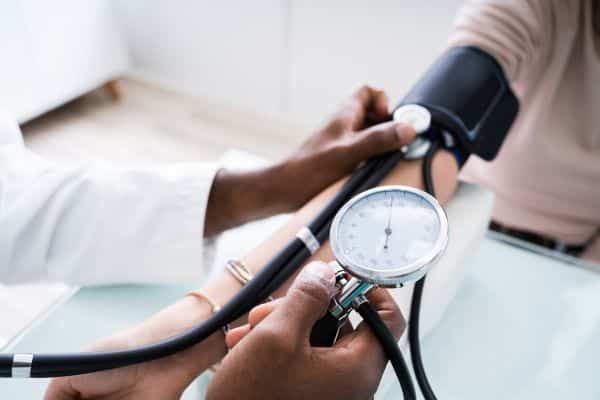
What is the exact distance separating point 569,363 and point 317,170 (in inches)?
16.2

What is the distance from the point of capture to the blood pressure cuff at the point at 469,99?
27.1 inches

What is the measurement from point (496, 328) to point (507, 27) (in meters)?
0.45

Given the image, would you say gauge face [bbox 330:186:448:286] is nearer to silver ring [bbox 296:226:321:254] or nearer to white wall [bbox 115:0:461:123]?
silver ring [bbox 296:226:321:254]

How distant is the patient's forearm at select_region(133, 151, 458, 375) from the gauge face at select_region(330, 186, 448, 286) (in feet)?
0.58

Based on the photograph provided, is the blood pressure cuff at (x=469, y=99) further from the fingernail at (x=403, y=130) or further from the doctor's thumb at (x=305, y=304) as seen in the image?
the doctor's thumb at (x=305, y=304)

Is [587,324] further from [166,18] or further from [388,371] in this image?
[166,18]

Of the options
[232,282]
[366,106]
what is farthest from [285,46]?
[232,282]

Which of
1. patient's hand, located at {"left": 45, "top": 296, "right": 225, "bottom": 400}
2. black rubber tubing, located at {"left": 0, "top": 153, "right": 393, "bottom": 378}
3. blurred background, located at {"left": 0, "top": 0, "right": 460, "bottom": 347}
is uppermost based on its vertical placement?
black rubber tubing, located at {"left": 0, "top": 153, "right": 393, "bottom": 378}

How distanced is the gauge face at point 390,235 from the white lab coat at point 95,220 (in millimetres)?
323

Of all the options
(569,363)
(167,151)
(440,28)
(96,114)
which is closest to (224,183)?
(569,363)

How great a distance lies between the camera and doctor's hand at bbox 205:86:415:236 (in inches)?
27.5

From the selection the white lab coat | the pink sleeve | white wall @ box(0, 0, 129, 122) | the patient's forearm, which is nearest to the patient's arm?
the patient's forearm

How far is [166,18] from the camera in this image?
1963mm

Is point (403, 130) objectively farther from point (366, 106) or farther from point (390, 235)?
point (390, 235)
